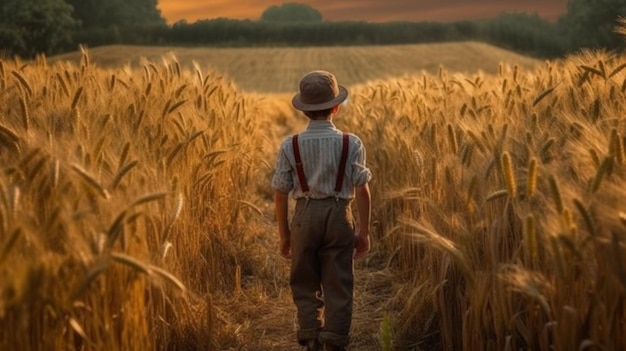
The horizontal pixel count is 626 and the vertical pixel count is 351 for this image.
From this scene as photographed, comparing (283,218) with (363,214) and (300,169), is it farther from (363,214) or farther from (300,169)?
(363,214)

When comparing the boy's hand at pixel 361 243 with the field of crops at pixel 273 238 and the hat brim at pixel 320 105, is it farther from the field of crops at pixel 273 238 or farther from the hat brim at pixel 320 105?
the hat brim at pixel 320 105

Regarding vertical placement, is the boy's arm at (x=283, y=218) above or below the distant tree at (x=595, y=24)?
below

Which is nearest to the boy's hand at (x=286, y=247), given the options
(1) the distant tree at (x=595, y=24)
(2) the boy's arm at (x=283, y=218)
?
(2) the boy's arm at (x=283, y=218)

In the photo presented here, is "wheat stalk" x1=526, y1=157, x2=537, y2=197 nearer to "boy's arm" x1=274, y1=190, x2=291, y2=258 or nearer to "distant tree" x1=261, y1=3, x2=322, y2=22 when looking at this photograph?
"boy's arm" x1=274, y1=190, x2=291, y2=258

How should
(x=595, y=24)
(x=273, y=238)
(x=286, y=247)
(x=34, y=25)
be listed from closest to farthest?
(x=286, y=247)
(x=273, y=238)
(x=34, y=25)
(x=595, y=24)

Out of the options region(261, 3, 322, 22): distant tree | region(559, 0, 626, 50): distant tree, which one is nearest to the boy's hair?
region(559, 0, 626, 50): distant tree

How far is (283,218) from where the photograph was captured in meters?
3.39

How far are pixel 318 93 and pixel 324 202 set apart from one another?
506 millimetres

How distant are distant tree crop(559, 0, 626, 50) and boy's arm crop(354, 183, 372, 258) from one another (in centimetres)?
4450

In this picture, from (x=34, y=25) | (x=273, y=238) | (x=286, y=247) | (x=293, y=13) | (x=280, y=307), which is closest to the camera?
(x=286, y=247)

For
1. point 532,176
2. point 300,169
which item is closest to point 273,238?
point 300,169

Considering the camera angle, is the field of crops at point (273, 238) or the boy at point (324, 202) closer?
the field of crops at point (273, 238)

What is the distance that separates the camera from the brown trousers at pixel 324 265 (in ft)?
10.6

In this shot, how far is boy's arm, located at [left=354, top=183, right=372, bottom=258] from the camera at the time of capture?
326 centimetres
